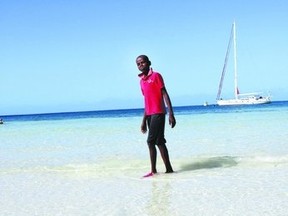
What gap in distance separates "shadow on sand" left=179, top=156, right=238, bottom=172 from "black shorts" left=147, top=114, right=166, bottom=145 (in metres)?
0.62

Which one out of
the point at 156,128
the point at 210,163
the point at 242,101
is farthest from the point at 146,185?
the point at 242,101

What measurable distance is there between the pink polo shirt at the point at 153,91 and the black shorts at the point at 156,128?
74mm

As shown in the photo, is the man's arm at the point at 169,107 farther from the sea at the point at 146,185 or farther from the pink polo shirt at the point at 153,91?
the sea at the point at 146,185

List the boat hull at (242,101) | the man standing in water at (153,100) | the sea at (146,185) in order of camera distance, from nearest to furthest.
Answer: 1. the sea at (146,185)
2. the man standing in water at (153,100)
3. the boat hull at (242,101)

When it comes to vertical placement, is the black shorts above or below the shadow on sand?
above

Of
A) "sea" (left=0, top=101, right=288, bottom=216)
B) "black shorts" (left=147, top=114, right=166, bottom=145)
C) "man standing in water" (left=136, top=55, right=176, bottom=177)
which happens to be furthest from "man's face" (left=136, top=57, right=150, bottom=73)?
"sea" (left=0, top=101, right=288, bottom=216)

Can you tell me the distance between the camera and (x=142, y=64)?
6.00 metres

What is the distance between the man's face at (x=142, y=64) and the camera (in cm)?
600

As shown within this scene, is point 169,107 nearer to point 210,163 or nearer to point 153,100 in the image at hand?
point 153,100

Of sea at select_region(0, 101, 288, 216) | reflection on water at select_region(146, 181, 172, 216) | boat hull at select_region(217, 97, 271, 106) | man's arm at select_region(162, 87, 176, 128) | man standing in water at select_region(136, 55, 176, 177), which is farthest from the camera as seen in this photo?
boat hull at select_region(217, 97, 271, 106)

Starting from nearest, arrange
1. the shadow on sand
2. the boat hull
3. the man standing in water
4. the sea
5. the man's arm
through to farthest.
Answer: the sea → the man's arm → the man standing in water → the shadow on sand → the boat hull

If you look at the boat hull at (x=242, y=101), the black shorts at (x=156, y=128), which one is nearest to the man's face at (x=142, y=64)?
the black shorts at (x=156, y=128)

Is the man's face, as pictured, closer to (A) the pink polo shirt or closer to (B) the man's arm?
(A) the pink polo shirt

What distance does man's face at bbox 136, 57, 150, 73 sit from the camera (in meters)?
6.00
